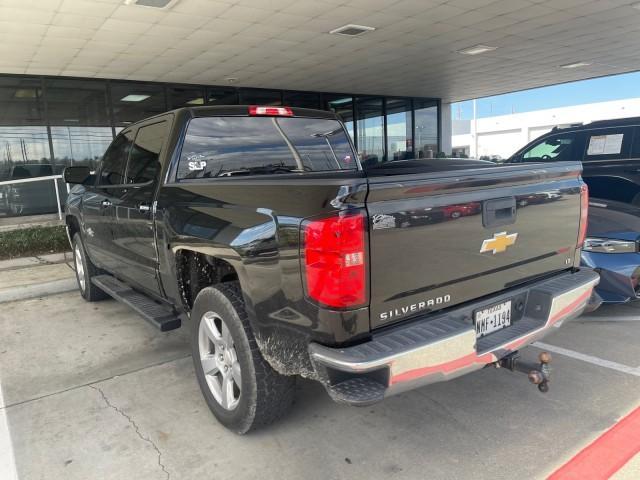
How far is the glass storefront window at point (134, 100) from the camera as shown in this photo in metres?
13.0

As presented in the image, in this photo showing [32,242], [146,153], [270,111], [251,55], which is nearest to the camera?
[270,111]

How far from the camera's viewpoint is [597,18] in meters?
9.81

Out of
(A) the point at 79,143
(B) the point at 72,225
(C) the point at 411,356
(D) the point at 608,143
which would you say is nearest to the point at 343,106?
(A) the point at 79,143

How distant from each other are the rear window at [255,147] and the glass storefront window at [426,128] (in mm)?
15933

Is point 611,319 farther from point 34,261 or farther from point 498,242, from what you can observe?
point 34,261

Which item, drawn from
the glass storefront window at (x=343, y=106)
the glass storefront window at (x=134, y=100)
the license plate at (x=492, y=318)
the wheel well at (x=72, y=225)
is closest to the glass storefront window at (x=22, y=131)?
the glass storefront window at (x=134, y=100)

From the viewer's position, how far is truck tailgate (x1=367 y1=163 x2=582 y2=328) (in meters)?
2.21

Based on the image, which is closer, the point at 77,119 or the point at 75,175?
the point at 75,175

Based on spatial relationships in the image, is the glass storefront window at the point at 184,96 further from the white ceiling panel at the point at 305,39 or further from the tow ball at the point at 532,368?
the tow ball at the point at 532,368

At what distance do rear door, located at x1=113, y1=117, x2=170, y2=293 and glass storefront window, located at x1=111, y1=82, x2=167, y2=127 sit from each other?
9.85 meters

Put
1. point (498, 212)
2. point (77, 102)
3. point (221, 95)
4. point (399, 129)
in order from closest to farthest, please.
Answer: point (498, 212) < point (77, 102) < point (221, 95) < point (399, 129)

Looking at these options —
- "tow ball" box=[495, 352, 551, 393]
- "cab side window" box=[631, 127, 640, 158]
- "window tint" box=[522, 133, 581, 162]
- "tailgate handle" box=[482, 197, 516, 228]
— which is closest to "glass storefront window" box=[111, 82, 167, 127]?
"window tint" box=[522, 133, 581, 162]

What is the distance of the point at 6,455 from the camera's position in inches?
110

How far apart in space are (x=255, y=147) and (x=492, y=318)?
214cm
